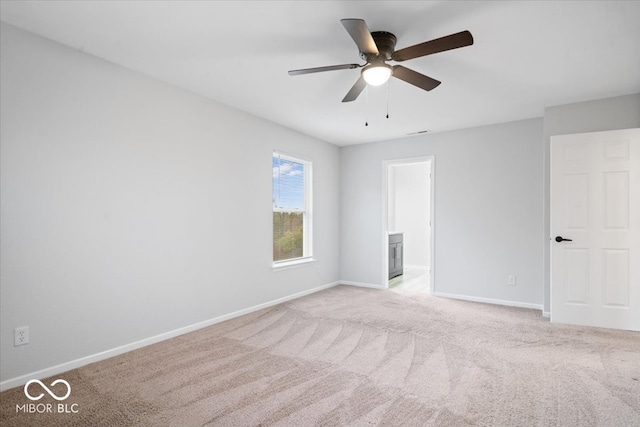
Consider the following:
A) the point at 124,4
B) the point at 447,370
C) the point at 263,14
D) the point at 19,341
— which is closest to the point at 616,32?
the point at 263,14

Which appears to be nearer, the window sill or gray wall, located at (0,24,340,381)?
gray wall, located at (0,24,340,381)

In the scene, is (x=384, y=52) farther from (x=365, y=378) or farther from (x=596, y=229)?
(x=596, y=229)

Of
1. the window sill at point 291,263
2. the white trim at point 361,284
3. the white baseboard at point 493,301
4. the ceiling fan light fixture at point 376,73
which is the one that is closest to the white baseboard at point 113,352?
the window sill at point 291,263

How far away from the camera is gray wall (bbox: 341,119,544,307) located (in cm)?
446

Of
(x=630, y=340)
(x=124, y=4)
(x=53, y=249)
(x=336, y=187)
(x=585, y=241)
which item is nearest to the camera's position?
(x=124, y=4)

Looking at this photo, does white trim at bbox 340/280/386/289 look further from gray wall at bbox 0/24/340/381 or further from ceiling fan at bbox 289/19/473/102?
ceiling fan at bbox 289/19/473/102

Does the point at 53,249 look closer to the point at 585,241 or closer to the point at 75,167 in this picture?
the point at 75,167

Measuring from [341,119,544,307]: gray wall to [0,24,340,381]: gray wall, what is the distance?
9.02ft

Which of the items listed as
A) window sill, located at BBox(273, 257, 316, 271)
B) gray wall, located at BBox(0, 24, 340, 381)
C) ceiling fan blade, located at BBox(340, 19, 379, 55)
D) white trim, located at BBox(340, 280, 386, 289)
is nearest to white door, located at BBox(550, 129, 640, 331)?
white trim, located at BBox(340, 280, 386, 289)

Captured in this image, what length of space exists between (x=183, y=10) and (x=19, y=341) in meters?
2.49

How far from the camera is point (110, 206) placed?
2854 millimetres

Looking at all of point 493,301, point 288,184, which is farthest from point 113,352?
point 493,301

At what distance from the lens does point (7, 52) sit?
7.61 ft

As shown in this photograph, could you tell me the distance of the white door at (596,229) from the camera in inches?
139
